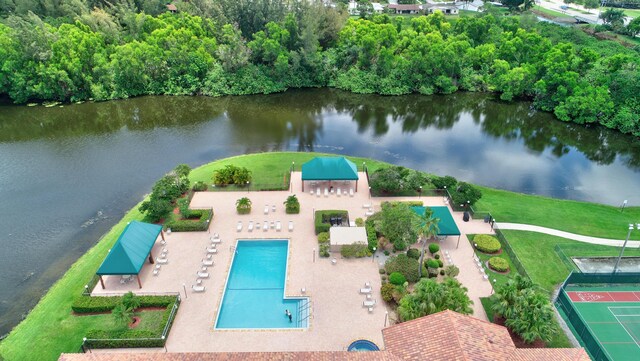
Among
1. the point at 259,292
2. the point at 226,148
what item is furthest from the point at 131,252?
the point at 226,148

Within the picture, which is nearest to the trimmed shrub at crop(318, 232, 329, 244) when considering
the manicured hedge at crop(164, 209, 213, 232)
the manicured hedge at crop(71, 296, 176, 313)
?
the manicured hedge at crop(164, 209, 213, 232)

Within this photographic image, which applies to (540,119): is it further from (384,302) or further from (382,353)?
(382,353)

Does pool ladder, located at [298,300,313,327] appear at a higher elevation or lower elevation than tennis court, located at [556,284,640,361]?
lower

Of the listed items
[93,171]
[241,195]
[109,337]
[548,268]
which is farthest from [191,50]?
[548,268]

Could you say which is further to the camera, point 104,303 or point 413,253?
point 413,253

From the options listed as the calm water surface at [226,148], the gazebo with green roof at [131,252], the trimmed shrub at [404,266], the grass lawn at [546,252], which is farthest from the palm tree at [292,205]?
the grass lawn at [546,252]

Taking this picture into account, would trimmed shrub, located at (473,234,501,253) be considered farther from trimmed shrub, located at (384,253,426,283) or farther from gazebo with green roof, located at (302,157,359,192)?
gazebo with green roof, located at (302,157,359,192)

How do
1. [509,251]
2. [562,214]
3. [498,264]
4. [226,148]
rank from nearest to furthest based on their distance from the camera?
[498,264], [509,251], [562,214], [226,148]

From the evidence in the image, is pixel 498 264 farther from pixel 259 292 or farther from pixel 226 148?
pixel 226 148
